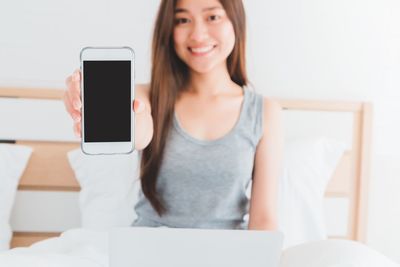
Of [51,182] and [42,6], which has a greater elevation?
[42,6]

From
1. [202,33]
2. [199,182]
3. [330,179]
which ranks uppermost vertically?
[202,33]

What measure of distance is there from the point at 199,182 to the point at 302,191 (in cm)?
50

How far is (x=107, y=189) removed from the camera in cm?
166

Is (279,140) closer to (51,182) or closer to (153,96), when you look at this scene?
(153,96)

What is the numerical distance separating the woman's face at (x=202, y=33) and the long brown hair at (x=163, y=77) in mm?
18

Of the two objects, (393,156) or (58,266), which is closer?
(58,266)

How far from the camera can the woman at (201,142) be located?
1.30 metres

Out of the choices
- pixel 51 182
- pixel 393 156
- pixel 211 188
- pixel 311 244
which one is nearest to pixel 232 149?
pixel 211 188

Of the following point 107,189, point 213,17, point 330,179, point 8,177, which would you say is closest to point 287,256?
point 213,17

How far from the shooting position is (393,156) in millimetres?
1952

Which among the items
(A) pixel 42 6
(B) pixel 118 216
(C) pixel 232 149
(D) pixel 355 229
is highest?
(A) pixel 42 6

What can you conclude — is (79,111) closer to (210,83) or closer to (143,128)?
(143,128)

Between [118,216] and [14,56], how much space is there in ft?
2.14

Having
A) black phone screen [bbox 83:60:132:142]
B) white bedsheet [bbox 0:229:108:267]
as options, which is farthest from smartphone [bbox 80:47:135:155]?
Result: white bedsheet [bbox 0:229:108:267]
